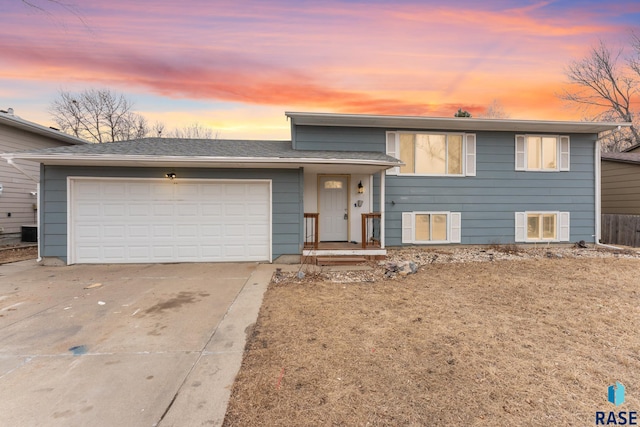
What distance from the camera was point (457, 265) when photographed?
7.00 metres

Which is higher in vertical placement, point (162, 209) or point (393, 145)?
Result: point (393, 145)

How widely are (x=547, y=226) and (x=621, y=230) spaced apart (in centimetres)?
354

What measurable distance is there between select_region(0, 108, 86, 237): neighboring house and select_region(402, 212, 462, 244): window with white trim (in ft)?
41.7

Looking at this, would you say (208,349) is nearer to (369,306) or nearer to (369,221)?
(369,306)

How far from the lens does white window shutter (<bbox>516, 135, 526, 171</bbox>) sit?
923 cm

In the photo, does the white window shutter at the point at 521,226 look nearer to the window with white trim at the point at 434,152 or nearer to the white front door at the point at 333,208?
the window with white trim at the point at 434,152

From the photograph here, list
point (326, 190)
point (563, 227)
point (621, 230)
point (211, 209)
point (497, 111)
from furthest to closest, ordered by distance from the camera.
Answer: point (497, 111) < point (621, 230) < point (563, 227) < point (326, 190) < point (211, 209)

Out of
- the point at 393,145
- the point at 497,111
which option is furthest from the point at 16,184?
the point at 497,111

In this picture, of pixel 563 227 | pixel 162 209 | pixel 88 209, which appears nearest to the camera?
pixel 88 209

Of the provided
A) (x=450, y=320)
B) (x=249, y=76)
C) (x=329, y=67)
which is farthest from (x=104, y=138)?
(x=450, y=320)

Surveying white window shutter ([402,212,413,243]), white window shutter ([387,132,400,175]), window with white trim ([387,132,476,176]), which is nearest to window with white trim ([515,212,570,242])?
window with white trim ([387,132,476,176])

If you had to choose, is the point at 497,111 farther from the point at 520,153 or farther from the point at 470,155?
the point at 470,155

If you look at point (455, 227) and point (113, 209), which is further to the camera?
point (455, 227)

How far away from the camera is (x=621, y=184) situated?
36.9ft
